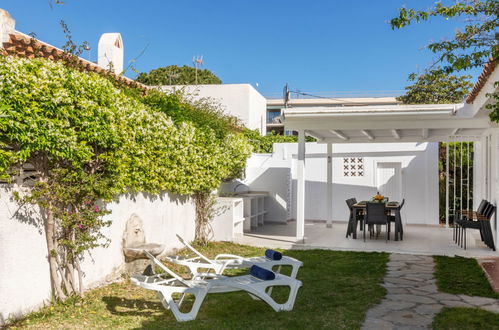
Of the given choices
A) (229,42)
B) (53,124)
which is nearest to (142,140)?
(53,124)

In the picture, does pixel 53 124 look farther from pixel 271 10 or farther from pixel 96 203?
pixel 271 10

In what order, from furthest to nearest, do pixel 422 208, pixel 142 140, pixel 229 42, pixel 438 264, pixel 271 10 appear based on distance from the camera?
pixel 229 42
pixel 271 10
pixel 422 208
pixel 438 264
pixel 142 140

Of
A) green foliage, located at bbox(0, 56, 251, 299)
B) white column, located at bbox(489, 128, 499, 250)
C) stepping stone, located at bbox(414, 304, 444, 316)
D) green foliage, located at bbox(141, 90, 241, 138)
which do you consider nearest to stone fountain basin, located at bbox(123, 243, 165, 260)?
green foliage, located at bbox(0, 56, 251, 299)

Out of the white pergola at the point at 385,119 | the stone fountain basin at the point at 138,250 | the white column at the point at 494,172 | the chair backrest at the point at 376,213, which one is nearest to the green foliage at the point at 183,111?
the white pergola at the point at 385,119

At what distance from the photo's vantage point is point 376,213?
1156 centimetres

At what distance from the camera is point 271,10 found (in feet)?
97.1

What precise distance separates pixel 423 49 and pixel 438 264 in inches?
174

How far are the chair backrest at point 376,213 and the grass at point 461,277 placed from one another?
1899 millimetres

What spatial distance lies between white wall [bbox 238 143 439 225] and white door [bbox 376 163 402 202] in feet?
0.61

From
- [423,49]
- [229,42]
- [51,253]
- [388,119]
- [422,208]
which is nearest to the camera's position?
[51,253]

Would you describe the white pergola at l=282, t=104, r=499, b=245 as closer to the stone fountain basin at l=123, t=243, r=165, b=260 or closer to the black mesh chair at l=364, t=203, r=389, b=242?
the black mesh chair at l=364, t=203, r=389, b=242

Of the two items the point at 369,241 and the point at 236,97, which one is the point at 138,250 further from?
the point at 236,97

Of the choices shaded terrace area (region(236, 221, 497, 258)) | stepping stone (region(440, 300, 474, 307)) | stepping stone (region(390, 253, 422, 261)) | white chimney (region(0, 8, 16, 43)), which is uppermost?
white chimney (region(0, 8, 16, 43))

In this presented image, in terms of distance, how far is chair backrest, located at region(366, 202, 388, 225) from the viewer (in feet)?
37.7
